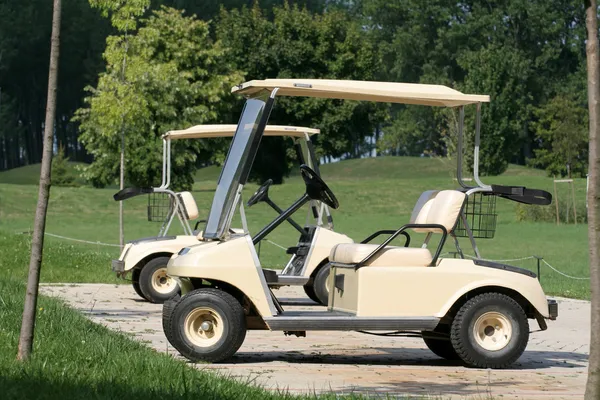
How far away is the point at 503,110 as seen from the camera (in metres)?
72.7

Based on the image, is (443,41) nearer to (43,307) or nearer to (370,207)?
(370,207)

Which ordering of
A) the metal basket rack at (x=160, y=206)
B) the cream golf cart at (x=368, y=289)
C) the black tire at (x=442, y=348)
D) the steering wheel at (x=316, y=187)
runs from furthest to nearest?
the metal basket rack at (x=160, y=206), the steering wheel at (x=316, y=187), the black tire at (x=442, y=348), the cream golf cart at (x=368, y=289)

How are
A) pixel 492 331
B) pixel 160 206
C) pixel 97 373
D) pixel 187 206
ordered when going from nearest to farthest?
pixel 97 373, pixel 492 331, pixel 187 206, pixel 160 206

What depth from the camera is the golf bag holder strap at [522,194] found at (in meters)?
10.1

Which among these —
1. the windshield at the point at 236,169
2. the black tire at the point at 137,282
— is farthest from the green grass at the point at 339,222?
the windshield at the point at 236,169

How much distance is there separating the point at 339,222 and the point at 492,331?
105 feet

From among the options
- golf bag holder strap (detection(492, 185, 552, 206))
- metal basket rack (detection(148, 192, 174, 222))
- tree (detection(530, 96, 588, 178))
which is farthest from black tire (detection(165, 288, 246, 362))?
tree (detection(530, 96, 588, 178))

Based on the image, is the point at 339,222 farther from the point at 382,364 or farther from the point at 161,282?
the point at 382,364

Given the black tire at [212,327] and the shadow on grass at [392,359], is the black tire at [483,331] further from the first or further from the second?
the black tire at [212,327]

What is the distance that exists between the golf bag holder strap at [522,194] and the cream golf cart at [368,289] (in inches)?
0.4

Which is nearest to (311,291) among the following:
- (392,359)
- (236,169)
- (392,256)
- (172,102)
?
(392,359)

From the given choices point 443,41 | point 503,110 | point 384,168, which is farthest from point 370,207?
point 443,41

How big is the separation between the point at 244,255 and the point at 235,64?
57373mm

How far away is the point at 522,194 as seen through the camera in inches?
398
